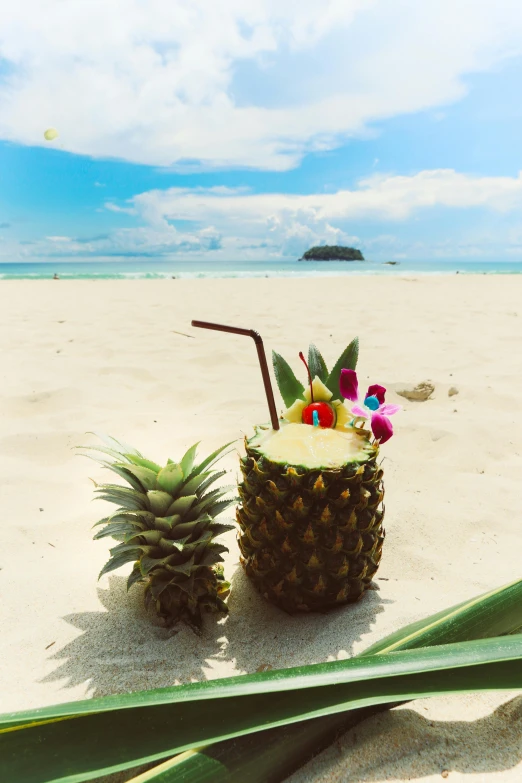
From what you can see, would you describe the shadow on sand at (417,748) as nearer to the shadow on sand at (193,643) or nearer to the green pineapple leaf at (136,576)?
the shadow on sand at (193,643)

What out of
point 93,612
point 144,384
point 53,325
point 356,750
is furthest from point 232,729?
point 53,325

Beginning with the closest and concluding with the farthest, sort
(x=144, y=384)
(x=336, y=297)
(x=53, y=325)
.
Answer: (x=144, y=384)
(x=53, y=325)
(x=336, y=297)

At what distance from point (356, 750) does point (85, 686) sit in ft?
2.29

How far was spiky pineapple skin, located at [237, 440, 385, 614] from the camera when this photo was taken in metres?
1.36

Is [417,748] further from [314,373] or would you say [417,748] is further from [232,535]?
[232,535]

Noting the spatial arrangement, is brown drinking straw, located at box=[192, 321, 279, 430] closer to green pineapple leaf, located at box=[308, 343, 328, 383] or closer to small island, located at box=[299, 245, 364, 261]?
green pineapple leaf, located at box=[308, 343, 328, 383]

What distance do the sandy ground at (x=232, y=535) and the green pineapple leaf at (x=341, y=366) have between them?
66cm

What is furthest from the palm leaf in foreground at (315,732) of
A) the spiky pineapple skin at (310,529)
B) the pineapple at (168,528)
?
the pineapple at (168,528)

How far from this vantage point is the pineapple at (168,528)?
144 cm

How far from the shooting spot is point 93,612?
5.20 ft

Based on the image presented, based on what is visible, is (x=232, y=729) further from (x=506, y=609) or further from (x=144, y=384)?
(x=144, y=384)

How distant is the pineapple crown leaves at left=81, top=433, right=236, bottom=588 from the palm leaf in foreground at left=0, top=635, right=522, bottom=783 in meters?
0.49

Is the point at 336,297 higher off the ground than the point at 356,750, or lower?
higher

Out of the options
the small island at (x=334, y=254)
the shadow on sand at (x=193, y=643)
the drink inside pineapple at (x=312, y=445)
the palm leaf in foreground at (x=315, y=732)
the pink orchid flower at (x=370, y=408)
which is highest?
the small island at (x=334, y=254)
